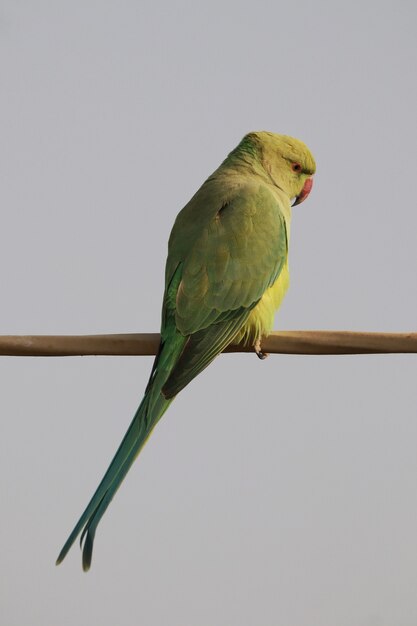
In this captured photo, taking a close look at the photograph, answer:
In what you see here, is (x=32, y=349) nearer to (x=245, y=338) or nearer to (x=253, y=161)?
(x=245, y=338)

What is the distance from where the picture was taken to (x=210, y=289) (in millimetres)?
3877

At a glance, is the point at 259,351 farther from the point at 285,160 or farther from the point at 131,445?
the point at 285,160

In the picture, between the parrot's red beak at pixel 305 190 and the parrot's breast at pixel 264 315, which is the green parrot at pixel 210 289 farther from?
the parrot's red beak at pixel 305 190

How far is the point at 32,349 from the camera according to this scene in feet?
9.93

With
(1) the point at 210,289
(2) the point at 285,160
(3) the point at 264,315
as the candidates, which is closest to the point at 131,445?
(1) the point at 210,289

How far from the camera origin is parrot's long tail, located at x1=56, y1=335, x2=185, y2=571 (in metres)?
3.49

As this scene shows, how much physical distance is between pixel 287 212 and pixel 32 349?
1900 millimetres

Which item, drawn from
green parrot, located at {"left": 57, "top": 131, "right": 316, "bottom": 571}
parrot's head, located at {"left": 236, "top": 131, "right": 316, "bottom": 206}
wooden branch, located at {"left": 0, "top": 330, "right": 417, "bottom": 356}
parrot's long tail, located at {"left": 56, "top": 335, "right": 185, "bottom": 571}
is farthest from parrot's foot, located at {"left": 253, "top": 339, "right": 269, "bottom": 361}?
parrot's head, located at {"left": 236, "top": 131, "right": 316, "bottom": 206}

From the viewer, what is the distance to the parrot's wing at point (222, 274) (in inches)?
148

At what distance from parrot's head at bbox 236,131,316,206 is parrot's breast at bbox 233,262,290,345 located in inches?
30.2

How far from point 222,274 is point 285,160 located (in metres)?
1.21

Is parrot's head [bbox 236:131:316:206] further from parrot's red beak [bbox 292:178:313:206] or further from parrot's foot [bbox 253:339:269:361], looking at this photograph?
parrot's foot [bbox 253:339:269:361]

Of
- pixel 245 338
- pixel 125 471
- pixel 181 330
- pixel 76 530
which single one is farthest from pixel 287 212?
pixel 76 530

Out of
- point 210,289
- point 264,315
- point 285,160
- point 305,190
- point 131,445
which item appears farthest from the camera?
point 305,190
